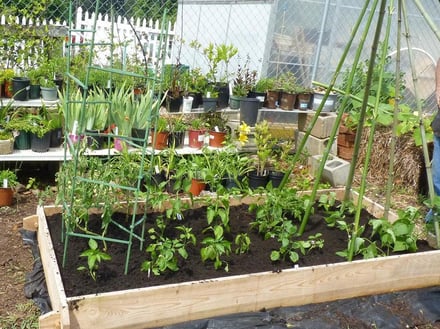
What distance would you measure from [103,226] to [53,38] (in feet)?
14.4

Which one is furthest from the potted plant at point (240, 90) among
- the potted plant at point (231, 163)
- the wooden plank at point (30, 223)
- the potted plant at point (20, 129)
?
the wooden plank at point (30, 223)

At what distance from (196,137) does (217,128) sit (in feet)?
1.10

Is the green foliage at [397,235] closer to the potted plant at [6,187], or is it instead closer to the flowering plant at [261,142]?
the flowering plant at [261,142]

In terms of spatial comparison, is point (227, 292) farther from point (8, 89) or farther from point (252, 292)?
point (8, 89)

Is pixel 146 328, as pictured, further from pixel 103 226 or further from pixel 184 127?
pixel 184 127

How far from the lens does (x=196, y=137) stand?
5.49m

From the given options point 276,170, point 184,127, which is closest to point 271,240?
point 276,170

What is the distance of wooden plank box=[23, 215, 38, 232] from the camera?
12.6 ft

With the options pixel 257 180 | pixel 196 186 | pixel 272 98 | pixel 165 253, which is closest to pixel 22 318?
pixel 165 253

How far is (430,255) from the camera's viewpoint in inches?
140

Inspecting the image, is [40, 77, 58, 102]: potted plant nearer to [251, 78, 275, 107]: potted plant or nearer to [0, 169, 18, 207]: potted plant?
[0, 169, 18, 207]: potted plant

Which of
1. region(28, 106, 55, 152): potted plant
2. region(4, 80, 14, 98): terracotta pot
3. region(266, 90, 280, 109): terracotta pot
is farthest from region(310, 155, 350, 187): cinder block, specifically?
region(4, 80, 14, 98): terracotta pot

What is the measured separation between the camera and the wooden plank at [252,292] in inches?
109

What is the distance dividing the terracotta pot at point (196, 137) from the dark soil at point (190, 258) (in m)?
1.56
